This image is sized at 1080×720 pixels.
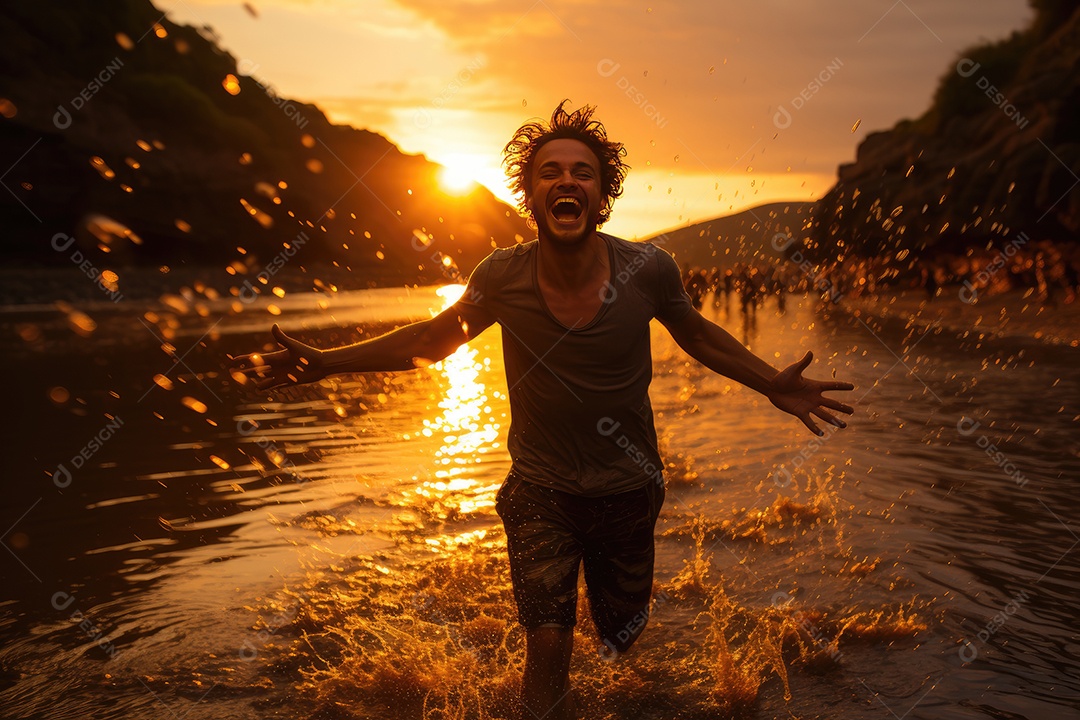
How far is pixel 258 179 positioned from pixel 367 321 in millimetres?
36223

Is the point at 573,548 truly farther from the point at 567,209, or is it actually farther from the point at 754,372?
the point at 567,209

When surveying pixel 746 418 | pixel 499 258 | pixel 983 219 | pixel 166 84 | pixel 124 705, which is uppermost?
pixel 166 84

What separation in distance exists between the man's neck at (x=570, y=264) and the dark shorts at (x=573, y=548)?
0.86 m

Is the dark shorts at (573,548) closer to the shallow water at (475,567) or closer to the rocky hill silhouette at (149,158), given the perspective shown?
the shallow water at (475,567)

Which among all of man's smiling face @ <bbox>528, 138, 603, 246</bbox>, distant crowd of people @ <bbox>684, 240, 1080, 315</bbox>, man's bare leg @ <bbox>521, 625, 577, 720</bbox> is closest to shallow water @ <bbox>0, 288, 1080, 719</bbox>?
man's bare leg @ <bbox>521, 625, 577, 720</bbox>

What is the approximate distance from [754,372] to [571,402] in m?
0.98

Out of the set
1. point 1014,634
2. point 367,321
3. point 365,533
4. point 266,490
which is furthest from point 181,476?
point 367,321

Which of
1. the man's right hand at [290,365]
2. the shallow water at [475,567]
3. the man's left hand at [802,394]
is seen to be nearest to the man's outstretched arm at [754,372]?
the man's left hand at [802,394]

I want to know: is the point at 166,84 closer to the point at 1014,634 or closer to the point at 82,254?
the point at 82,254

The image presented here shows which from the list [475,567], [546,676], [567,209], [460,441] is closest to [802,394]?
[567,209]

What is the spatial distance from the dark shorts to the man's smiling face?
41.8 inches

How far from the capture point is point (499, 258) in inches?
161

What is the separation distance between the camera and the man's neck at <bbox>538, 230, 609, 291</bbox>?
3898mm

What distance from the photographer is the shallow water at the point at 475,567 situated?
4.48 metres
